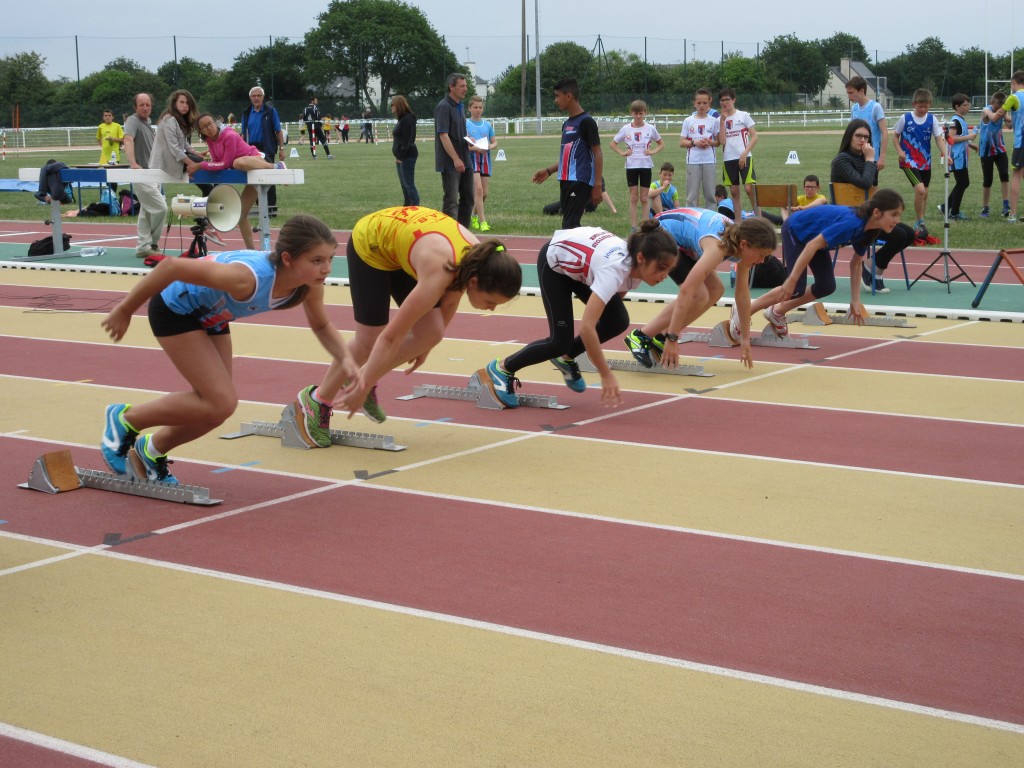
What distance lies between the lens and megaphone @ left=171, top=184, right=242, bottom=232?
13250mm

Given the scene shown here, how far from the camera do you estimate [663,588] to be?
→ 438 cm

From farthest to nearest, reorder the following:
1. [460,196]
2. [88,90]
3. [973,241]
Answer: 1. [88,90]
2. [460,196]
3. [973,241]

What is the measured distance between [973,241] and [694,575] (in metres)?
10.9

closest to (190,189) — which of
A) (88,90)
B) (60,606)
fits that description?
(60,606)

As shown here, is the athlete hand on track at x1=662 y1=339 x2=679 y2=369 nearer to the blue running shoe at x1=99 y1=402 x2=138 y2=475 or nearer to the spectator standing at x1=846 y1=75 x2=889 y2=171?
the blue running shoe at x1=99 y1=402 x2=138 y2=475

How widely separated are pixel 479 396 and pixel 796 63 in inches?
3168

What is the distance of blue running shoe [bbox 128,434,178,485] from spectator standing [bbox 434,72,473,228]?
957cm

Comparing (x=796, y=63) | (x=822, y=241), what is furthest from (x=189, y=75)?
(x=822, y=241)

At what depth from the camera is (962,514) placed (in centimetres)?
525

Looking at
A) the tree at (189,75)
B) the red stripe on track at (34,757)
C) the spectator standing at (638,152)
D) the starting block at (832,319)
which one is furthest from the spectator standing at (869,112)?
the tree at (189,75)

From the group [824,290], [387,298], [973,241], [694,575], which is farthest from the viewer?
[973,241]

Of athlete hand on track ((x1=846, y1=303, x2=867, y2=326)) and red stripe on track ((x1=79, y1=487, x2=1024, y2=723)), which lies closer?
red stripe on track ((x1=79, y1=487, x2=1024, y2=723))

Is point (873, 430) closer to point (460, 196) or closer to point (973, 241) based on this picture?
point (973, 241)

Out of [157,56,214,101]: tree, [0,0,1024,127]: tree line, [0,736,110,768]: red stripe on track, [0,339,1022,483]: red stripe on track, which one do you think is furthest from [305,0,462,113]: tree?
[0,736,110,768]: red stripe on track
